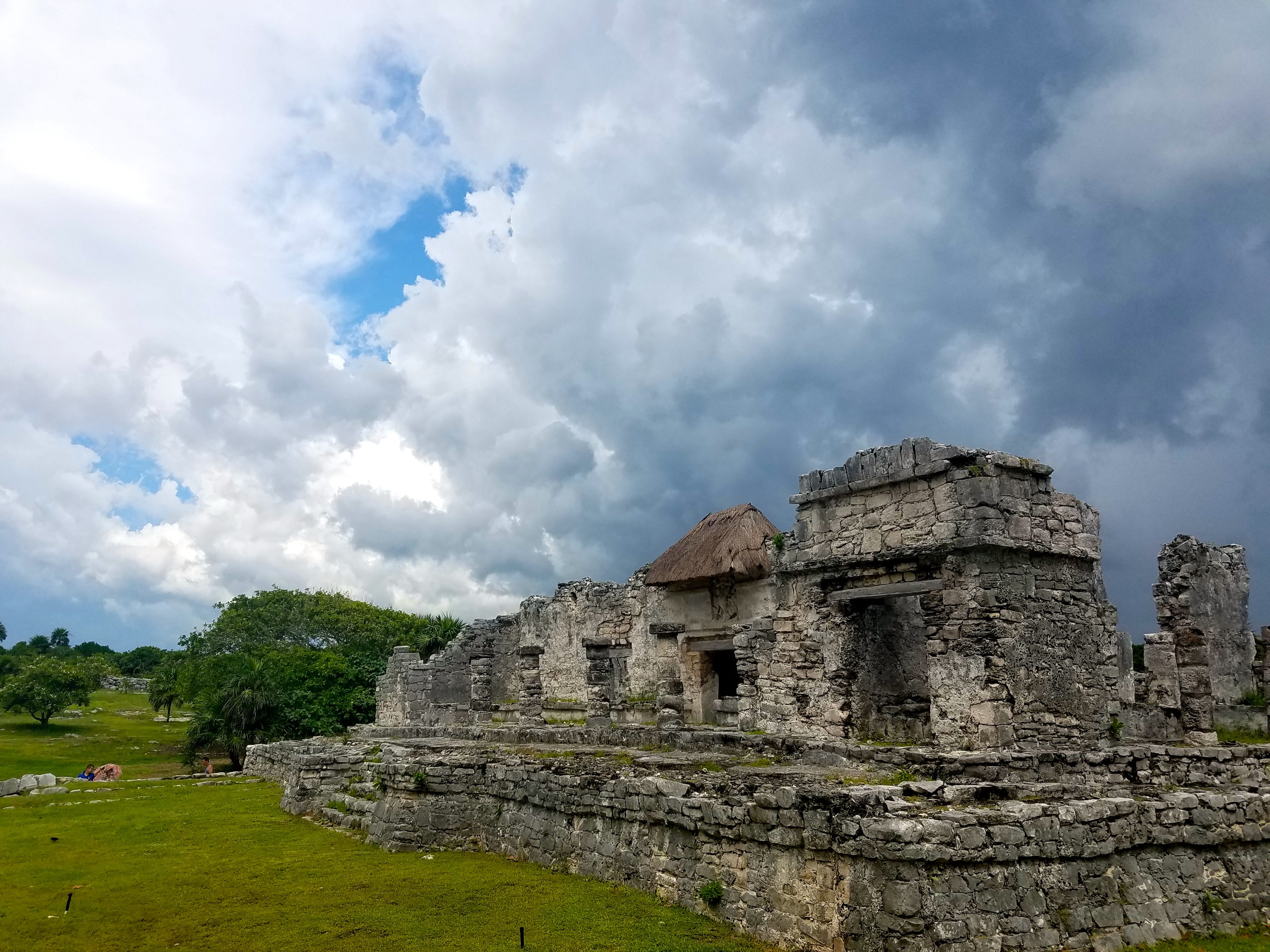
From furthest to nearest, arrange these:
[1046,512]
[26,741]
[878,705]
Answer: [26,741], [878,705], [1046,512]

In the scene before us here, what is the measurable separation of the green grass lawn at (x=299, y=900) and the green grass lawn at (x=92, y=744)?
13166 millimetres

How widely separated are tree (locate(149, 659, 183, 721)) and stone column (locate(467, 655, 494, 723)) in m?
17.0

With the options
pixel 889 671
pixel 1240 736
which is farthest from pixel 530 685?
pixel 1240 736

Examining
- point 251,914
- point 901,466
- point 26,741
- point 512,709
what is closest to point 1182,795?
point 901,466

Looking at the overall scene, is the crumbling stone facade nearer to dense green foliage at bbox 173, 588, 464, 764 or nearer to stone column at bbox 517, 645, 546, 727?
stone column at bbox 517, 645, 546, 727

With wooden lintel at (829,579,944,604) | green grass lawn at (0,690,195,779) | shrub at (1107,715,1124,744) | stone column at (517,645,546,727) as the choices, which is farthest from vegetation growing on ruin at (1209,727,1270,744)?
green grass lawn at (0,690,195,779)

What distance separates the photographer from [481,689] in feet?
64.1

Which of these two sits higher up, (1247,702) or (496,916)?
(1247,702)

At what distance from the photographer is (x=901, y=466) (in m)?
9.75

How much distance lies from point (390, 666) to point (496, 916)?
58.1ft

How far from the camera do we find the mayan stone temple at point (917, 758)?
5.53 metres

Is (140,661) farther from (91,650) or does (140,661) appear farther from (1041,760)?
(1041,760)

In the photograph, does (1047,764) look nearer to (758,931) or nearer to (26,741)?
(758,931)

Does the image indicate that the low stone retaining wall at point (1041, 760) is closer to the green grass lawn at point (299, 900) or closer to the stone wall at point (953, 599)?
the stone wall at point (953, 599)
